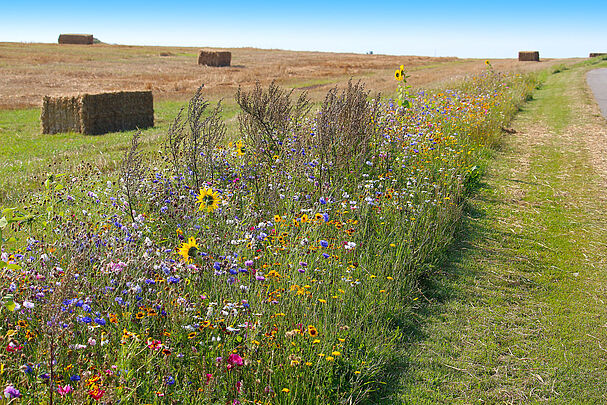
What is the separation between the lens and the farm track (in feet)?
11.6

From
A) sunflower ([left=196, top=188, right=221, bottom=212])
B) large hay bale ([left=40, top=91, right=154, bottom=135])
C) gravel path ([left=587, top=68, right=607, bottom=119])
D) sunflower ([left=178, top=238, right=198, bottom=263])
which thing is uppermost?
gravel path ([left=587, top=68, right=607, bottom=119])

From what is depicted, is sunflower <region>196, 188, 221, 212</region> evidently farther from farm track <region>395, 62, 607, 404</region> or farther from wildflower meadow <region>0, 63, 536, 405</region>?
farm track <region>395, 62, 607, 404</region>

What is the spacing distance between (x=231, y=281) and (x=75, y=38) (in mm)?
77002

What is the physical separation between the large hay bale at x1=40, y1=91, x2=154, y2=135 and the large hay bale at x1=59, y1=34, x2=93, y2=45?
62.6 m

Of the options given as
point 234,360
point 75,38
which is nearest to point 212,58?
point 75,38

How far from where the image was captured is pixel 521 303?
4.59 m

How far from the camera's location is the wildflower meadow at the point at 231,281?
9.41ft

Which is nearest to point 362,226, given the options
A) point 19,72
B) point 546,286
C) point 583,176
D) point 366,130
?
point 546,286

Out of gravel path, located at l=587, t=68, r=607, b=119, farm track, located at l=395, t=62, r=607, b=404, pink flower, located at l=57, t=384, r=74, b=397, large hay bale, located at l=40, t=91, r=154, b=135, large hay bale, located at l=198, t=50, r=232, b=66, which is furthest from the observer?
large hay bale, located at l=198, t=50, r=232, b=66

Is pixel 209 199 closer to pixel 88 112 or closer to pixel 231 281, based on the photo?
pixel 231 281

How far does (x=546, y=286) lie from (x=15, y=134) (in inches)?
550

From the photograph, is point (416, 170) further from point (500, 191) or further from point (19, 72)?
point (19, 72)

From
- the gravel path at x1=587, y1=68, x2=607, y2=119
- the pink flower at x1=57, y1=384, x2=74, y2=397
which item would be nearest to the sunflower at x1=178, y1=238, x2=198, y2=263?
the pink flower at x1=57, y1=384, x2=74, y2=397

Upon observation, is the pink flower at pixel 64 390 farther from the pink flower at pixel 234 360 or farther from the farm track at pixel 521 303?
the farm track at pixel 521 303
